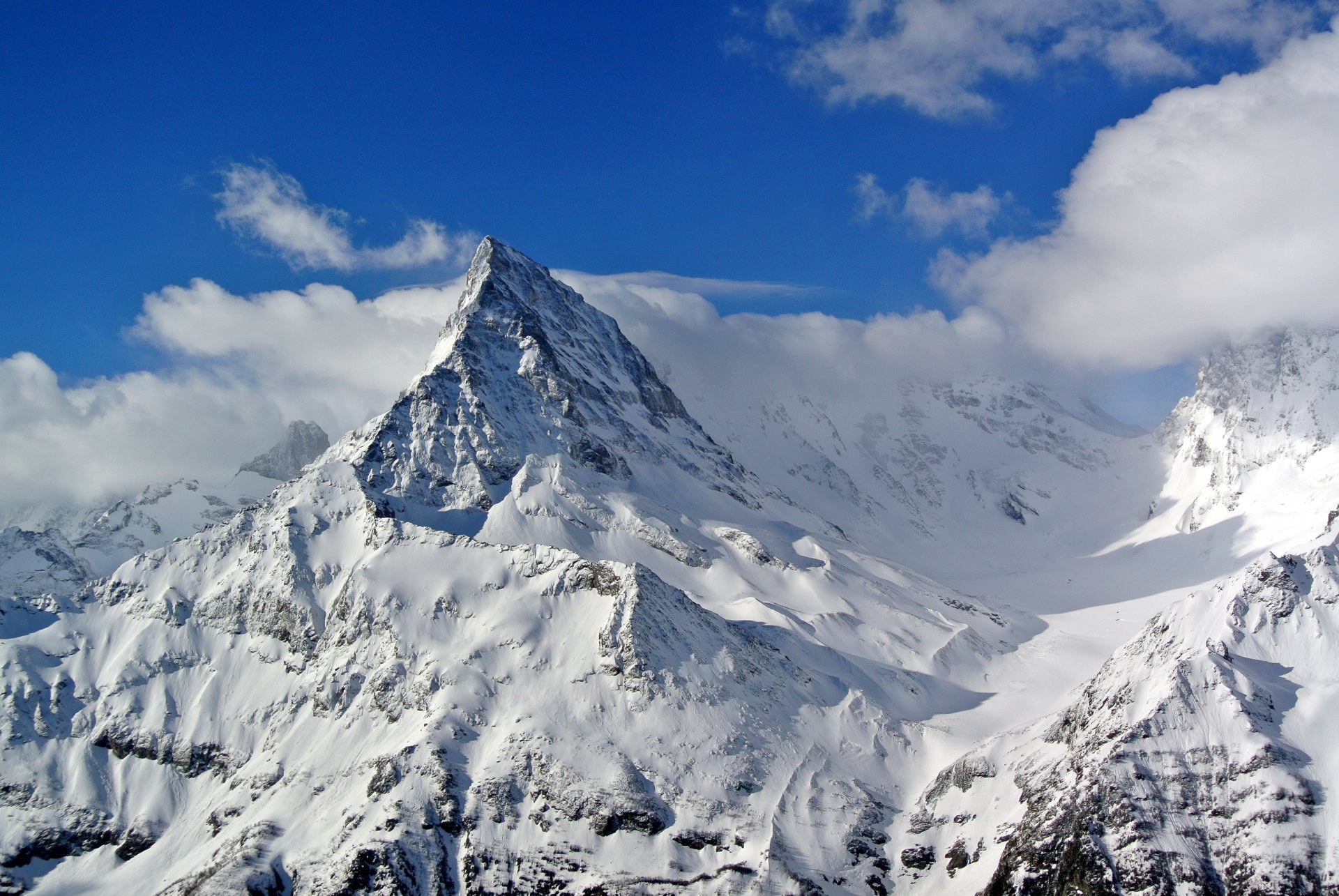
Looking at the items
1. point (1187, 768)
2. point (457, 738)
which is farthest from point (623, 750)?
point (1187, 768)

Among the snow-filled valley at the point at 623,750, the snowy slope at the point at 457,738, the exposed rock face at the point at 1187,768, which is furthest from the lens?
the snowy slope at the point at 457,738

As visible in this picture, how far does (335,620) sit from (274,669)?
18.4 metres

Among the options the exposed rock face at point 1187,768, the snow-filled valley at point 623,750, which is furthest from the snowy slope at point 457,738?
the exposed rock face at point 1187,768

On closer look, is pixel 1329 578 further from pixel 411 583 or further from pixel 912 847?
pixel 411 583

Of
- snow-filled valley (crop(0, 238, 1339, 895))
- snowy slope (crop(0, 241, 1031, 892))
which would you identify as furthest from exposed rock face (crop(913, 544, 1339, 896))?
snowy slope (crop(0, 241, 1031, 892))

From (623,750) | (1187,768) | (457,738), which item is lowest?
(1187,768)

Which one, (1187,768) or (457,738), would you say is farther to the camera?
(457,738)

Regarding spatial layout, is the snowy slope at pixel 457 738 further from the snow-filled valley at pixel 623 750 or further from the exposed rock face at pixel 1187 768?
the exposed rock face at pixel 1187 768

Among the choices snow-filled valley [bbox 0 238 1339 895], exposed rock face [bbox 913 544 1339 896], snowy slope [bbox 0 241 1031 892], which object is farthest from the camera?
snowy slope [bbox 0 241 1031 892]

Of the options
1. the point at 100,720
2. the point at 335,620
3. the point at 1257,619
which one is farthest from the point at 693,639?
the point at 100,720

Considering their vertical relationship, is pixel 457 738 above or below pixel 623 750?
above

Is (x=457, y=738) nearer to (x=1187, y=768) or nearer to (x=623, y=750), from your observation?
(x=623, y=750)

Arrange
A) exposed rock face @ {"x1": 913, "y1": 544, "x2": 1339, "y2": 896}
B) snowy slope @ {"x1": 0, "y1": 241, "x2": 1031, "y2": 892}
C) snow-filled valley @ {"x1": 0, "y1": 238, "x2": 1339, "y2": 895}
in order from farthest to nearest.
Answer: snowy slope @ {"x1": 0, "y1": 241, "x2": 1031, "y2": 892}
snow-filled valley @ {"x1": 0, "y1": 238, "x2": 1339, "y2": 895}
exposed rock face @ {"x1": 913, "y1": 544, "x2": 1339, "y2": 896}

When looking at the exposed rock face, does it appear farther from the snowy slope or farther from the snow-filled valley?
the snowy slope
